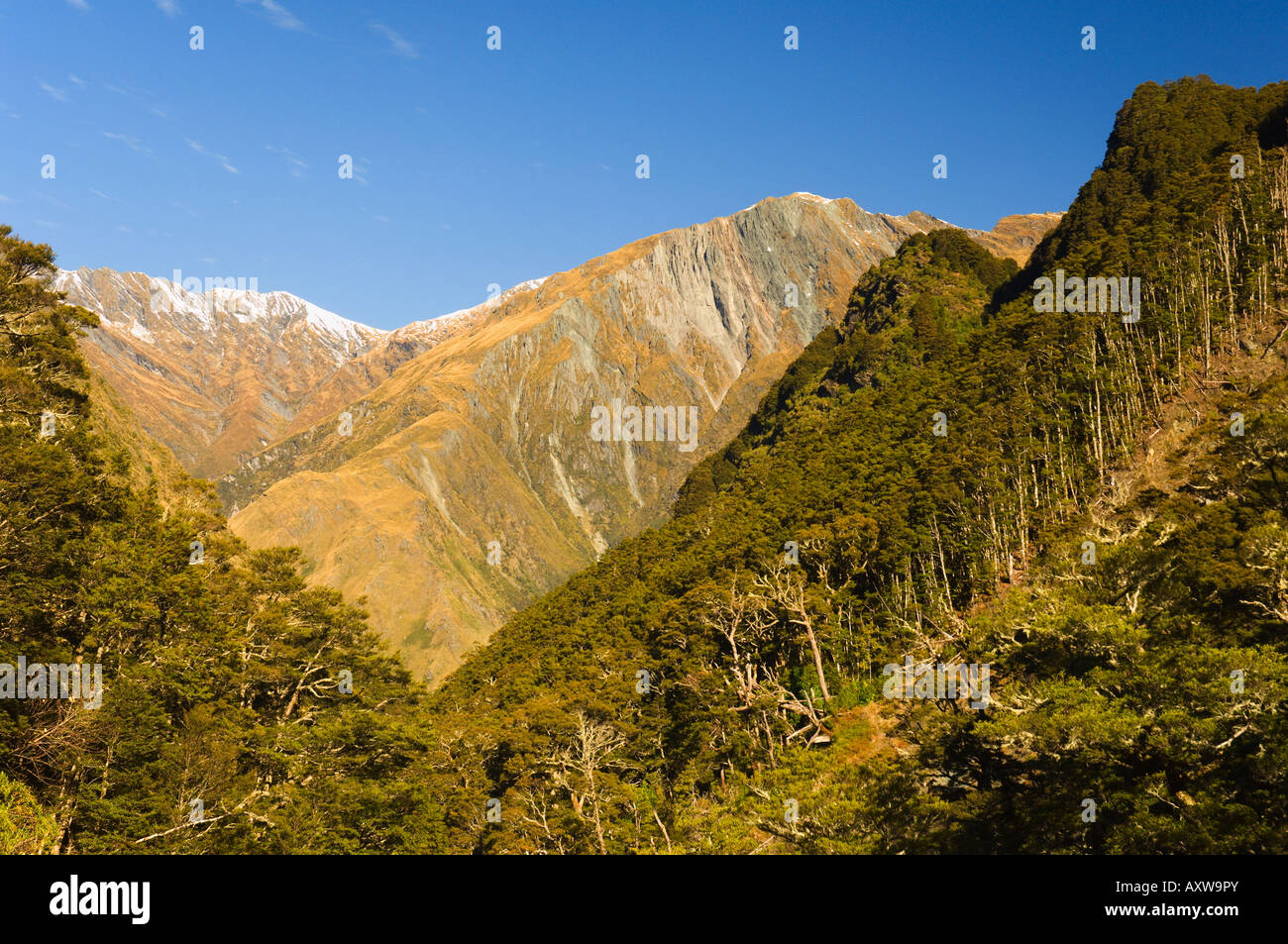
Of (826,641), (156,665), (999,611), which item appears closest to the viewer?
(156,665)

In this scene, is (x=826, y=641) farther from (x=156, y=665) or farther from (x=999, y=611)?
(x=156, y=665)

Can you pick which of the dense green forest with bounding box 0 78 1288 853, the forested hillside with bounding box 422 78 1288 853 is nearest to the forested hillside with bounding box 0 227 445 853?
the dense green forest with bounding box 0 78 1288 853

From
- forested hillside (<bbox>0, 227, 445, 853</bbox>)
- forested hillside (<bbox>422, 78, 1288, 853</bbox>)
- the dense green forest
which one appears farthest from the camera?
forested hillside (<bbox>0, 227, 445, 853</bbox>)

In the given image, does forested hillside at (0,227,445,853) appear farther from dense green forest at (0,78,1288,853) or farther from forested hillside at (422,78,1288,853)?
forested hillside at (422,78,1288,853)

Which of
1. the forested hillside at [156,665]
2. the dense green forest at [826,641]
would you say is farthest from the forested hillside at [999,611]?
the forested hillside at [156,665]

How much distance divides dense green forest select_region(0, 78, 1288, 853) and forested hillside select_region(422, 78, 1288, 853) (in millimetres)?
253

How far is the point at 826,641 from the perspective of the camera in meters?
61.6

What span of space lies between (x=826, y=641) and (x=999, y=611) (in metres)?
21.9

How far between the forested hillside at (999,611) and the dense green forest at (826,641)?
0.25 meters

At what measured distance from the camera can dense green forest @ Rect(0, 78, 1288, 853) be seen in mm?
29000

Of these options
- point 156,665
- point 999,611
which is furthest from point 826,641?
point 156,665

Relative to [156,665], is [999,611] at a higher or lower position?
higher

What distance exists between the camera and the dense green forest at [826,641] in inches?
1142
